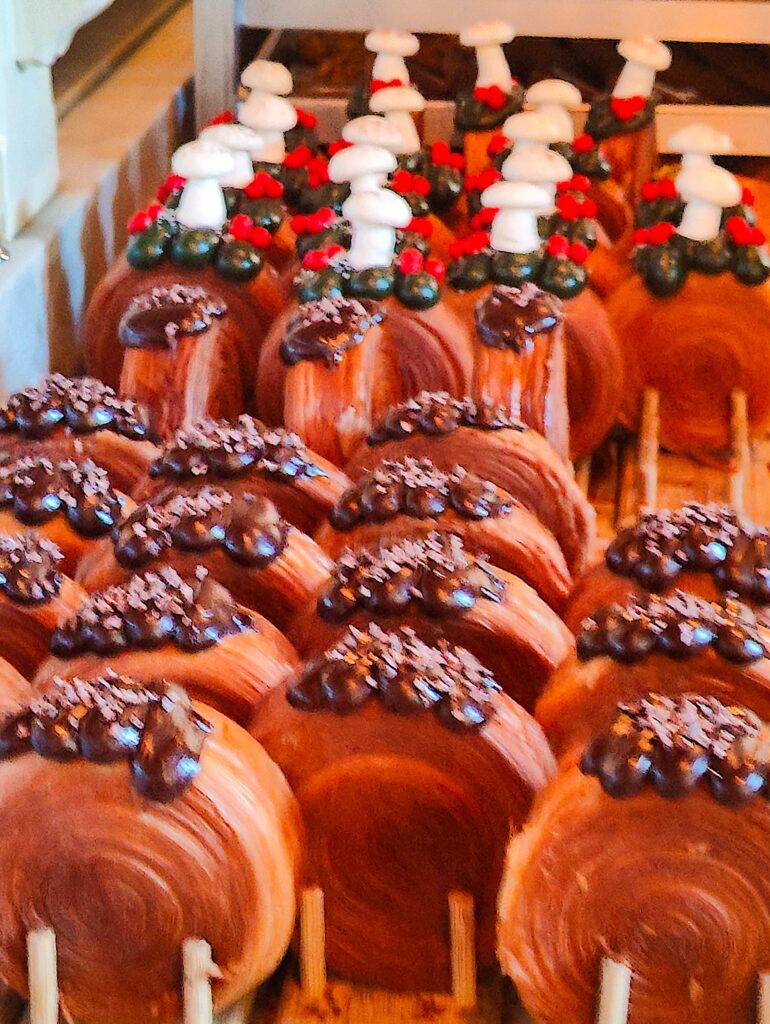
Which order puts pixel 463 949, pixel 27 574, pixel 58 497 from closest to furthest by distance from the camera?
pixel 463 949 < pixel 27 574 < pixel 58 497

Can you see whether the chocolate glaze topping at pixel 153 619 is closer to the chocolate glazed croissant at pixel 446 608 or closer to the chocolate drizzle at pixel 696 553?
the chocolate glazed croissant at pixel 446 608

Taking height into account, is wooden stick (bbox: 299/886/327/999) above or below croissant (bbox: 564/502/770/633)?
below

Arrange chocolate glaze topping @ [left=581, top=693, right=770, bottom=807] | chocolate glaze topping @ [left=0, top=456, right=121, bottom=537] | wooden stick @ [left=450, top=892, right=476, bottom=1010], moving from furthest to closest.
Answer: chocolate glaze topping @ [left=0, top=456, right=121, bottom=537] → wooden stick @ [left=450, top=892, right=476, bottom=1010] → chocolate glaze topping @ [left=581, top=693, right=770, bottom=807]

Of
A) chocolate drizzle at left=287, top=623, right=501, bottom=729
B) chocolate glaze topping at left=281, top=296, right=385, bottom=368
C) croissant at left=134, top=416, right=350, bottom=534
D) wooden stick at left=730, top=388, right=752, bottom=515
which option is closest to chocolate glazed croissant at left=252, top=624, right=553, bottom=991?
chocolate drizzle at left=287, top=623, right=501, bottom=729

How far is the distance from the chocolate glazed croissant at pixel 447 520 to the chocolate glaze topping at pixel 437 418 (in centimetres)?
10

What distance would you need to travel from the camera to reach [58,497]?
1.12 meters

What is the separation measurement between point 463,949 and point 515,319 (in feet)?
2.44

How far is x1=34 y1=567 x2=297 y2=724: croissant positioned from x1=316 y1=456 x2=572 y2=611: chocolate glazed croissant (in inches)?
6.9

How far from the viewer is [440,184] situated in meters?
2.05

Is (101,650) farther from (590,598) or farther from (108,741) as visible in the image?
(590,598)

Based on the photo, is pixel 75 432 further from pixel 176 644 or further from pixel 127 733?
pixel 127 733

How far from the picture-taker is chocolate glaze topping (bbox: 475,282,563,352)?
4.55 feet

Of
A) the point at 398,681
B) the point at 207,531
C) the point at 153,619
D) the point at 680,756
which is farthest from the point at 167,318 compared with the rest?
the point at 680,756

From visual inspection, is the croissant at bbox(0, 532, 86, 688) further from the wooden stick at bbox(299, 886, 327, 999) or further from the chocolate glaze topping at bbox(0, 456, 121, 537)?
the wooden stick at bbox(299, 886, 327, 999)
